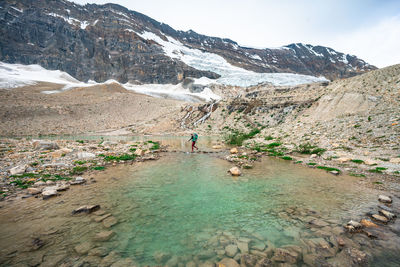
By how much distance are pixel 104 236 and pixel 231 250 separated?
2.91 m

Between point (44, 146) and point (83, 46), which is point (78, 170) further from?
point (83, 46)

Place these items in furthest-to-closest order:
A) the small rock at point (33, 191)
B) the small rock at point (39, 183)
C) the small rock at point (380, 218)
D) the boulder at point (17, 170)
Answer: the boulder at point (17, 170) → the small rock at point (39, 183) → the small rock at point (33, 191) → the small rock at point (380, 218)

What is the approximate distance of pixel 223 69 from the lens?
143250 mm

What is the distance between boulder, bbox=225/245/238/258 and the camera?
354 centimetres

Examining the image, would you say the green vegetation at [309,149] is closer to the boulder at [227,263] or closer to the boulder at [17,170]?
the boulder at [227,263]

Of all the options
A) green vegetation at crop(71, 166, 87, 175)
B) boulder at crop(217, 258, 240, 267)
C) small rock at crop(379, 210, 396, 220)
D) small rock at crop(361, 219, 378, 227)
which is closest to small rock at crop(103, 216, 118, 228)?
boulder at crop(217, 258, 240, 267)

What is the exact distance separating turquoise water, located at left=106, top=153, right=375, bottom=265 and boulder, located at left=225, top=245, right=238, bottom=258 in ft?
0.53

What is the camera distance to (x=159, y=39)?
6629 inches

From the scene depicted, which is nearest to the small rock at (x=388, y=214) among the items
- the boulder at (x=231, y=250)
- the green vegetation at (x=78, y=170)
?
the boulder at (x=231, y=250)

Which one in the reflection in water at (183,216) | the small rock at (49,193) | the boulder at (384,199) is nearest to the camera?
the reflection in water at (183,216)

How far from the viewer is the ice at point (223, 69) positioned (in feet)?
317

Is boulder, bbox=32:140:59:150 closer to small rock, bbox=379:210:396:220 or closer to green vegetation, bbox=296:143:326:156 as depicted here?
small rock, bbox=379:210:396:220

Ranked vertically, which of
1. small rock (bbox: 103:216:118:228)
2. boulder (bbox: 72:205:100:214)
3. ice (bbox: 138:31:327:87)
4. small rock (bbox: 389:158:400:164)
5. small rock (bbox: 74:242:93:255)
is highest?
ice (bbox: 138:31:327:87)

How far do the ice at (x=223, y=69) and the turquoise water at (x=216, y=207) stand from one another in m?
95.8
